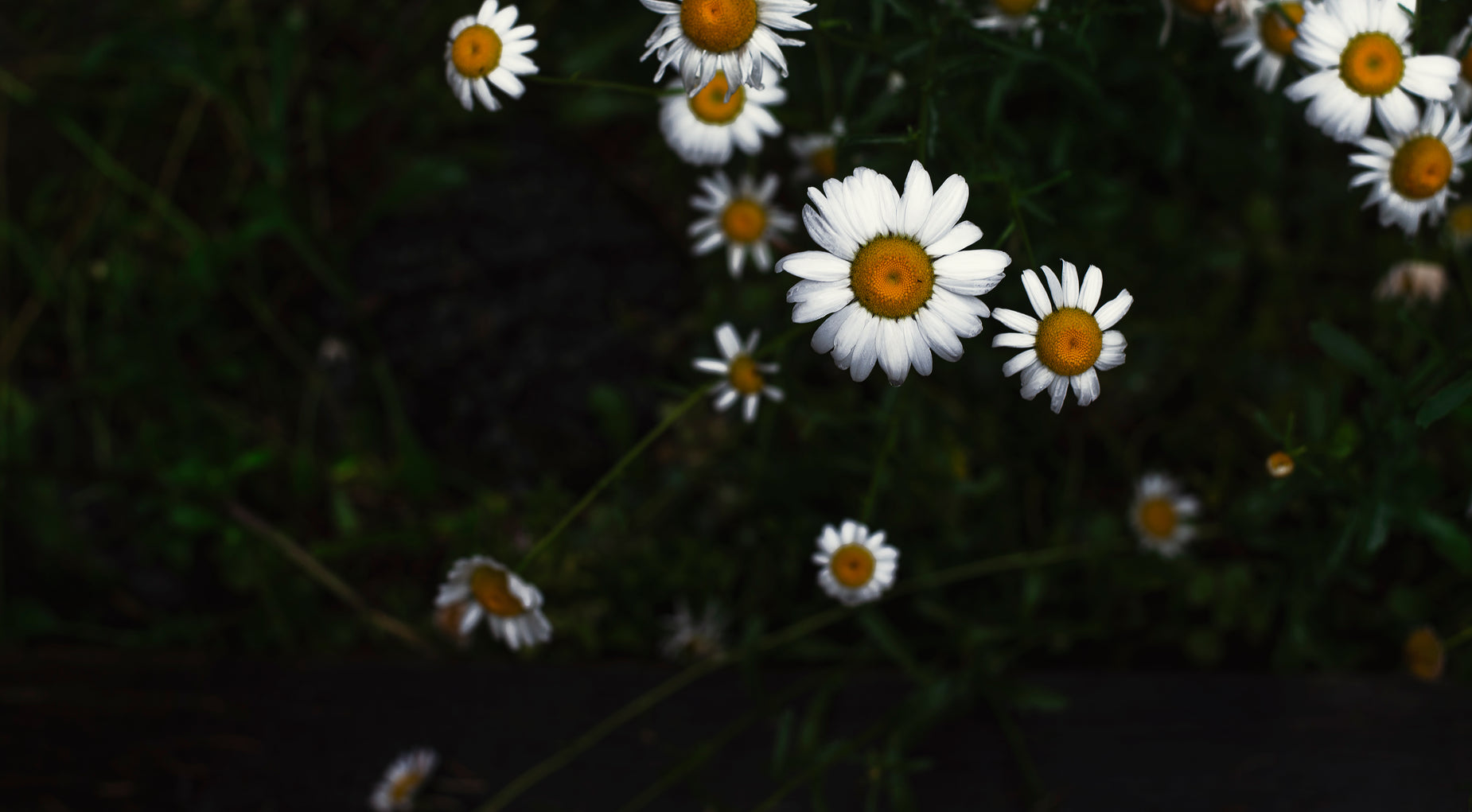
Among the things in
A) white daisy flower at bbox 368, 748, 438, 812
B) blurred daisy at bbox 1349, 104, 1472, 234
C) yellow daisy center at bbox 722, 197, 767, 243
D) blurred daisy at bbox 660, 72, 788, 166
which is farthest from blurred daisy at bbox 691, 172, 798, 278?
white daisy flower at bbox 368, 748, 438, 812

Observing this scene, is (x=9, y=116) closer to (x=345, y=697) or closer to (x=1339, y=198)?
(x=345, y=697)

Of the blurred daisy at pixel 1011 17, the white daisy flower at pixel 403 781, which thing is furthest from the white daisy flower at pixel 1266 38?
the white daisy flower at pixel 403 781

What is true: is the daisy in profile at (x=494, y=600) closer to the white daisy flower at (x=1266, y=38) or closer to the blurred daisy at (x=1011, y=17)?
the blurred daisy at (x=1011, y=17)

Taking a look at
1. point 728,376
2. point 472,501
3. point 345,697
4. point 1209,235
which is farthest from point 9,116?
point 1209,235

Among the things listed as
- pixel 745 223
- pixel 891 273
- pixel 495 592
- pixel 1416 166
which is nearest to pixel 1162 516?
pixel 1416 166

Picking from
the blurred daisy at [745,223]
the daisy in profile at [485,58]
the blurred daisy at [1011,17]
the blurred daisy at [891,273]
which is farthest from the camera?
the blurred daisy at [745,223]
